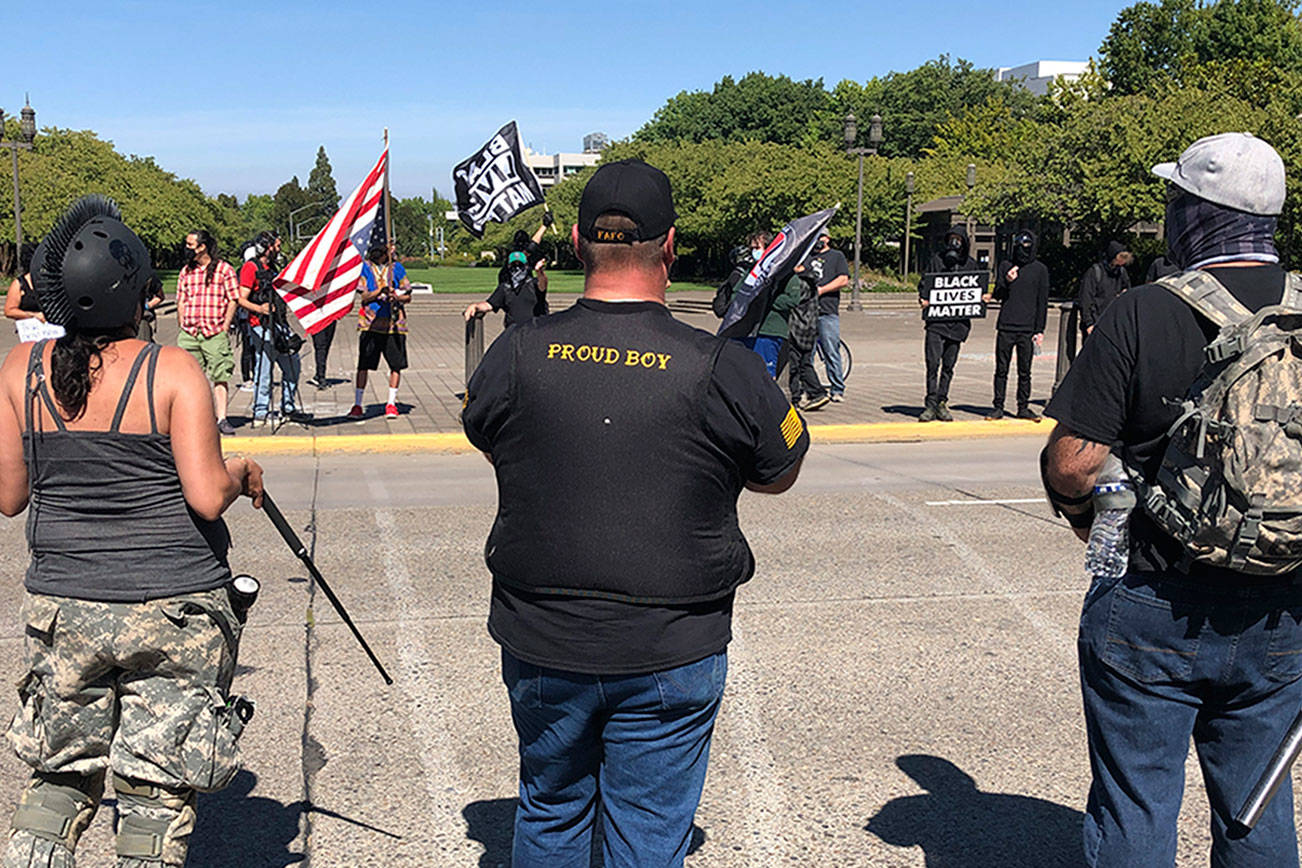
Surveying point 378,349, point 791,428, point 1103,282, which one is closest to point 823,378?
point 1103,282

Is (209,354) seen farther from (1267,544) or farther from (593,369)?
(1267,544)

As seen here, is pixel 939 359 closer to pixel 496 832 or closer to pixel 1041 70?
pixel 496 832

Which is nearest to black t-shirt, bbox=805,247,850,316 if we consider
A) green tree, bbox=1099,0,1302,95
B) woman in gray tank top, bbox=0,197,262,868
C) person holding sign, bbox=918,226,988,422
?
person holding sign, bbox=918,226,988,422

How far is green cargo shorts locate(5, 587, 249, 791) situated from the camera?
2791 millimetres

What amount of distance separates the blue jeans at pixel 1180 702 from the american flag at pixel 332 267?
879cm

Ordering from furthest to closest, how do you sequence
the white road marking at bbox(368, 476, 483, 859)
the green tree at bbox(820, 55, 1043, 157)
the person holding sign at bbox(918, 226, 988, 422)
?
1. the green tree at bbox(820, 55, 1043, 157)
2. the person holding sign at bbox(918, 226, 988, 422)
3. the white road marking at bbox(368, 476, 483, 859)

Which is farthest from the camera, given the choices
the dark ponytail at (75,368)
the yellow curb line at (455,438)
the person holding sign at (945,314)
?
the person holding sign at (945,314)

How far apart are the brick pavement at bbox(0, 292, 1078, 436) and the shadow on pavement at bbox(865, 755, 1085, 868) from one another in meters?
8.27

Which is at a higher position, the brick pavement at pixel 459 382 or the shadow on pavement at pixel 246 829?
the brick pavement at pixel 459 382

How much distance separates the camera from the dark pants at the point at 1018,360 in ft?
40.2

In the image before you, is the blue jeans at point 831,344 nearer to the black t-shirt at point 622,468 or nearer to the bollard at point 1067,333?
the bollard at point 1067,333

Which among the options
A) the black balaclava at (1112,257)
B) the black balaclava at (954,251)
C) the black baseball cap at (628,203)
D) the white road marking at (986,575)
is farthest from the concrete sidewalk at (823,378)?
Result: the black baseball cap at (628,203)

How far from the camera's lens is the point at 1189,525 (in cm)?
241

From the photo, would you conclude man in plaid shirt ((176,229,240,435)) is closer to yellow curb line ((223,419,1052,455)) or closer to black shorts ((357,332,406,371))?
yellow curb line ((223,419,1052,455))
